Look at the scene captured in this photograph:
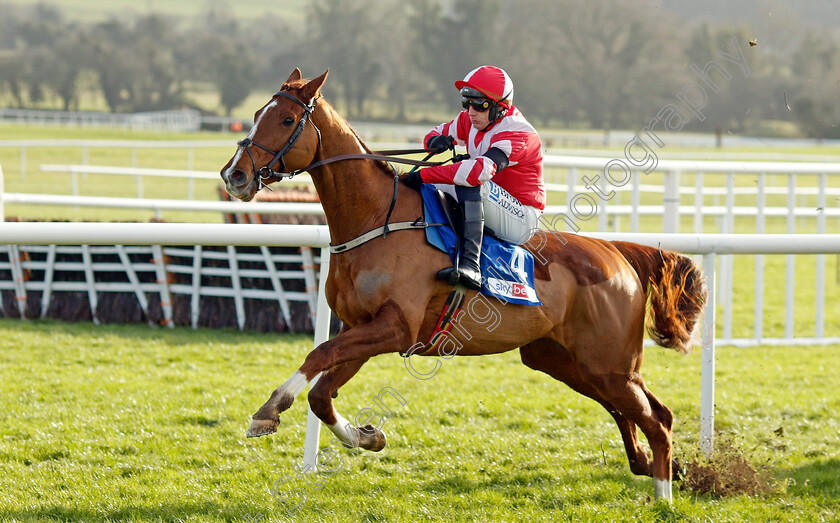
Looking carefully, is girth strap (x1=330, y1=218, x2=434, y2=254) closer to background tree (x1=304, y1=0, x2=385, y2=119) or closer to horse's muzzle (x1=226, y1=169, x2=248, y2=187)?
horse's muzzle (x1=226, y1=169, x2=248, y2=187)

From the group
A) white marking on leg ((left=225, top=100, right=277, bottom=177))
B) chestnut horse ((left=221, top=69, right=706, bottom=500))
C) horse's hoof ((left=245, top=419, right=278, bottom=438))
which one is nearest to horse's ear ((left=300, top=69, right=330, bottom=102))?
chestnut horse ((left=221, top=69, right=706, bottom=500))

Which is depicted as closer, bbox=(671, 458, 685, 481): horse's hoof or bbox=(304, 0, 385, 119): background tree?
bbox=(671, 458, 685, 481): horse's hoof

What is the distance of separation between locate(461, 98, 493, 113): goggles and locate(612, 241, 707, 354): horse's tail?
3.35 ft

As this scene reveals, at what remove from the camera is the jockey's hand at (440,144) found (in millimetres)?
3512

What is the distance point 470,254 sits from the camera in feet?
10.7

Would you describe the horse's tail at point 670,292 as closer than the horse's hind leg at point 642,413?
No

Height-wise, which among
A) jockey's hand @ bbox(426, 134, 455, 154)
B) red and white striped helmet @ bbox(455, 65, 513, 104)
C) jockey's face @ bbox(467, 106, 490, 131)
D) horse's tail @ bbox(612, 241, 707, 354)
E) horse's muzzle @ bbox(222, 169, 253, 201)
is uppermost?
red and white striped helmet @ bbox(455, 65, 513, 104)

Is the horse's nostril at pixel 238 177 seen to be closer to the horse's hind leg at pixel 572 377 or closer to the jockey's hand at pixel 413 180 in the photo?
the jockey's hand at pixel 413 180

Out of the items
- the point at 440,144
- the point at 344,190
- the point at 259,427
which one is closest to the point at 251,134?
the point at 344,190

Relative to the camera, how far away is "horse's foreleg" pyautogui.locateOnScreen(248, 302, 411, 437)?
2943 mm

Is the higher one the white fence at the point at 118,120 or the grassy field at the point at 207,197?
the white fence at the point at 118,120

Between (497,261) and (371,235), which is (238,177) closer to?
(371,235)

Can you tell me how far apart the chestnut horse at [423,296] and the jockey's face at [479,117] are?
0.37 meters

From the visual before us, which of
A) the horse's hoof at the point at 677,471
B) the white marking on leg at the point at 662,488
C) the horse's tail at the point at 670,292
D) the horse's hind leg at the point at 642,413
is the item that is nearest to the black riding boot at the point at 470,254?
the horse's hind leg at the point at 642,413
